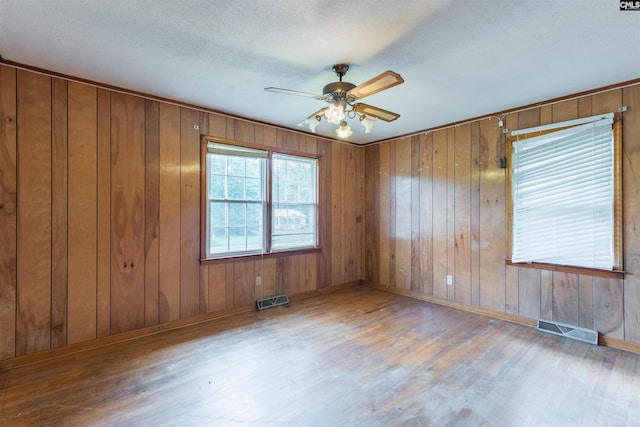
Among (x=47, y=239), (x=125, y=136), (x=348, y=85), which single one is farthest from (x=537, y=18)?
(x=47, y=239)

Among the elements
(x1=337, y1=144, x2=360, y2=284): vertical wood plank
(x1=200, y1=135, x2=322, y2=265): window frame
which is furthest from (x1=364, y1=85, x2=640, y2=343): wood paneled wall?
(x1=200, y1=135, x2=322, y2=265): window frame

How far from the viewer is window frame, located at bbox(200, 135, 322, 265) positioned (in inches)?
129

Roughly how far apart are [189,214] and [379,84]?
2409mm

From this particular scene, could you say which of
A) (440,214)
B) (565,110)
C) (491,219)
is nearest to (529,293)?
(491,219)

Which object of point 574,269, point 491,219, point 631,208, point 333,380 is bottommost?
point 333,380

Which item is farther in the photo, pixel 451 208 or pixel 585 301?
pixel 451 208

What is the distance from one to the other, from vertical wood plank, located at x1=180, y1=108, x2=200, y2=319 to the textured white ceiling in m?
0.40

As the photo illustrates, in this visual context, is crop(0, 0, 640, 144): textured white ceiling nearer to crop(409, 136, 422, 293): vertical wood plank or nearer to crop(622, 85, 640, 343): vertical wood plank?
crop(622, 85, 640, 343): vertical wood plank

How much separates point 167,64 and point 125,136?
95 cm

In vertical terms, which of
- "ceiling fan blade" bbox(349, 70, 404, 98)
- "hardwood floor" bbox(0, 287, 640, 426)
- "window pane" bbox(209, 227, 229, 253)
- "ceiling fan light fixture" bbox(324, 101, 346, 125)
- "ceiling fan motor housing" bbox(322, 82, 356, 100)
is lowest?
"hardwood floor" bbox(0, 287, 640, 426)

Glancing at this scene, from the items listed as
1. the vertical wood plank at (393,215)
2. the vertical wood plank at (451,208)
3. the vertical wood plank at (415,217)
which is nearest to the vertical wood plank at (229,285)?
the vertical wood plank at (393,215)

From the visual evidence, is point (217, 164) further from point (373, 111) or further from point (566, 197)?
point (566, 197)

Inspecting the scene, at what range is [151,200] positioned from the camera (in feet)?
9.71

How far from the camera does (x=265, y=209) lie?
3.79 m
